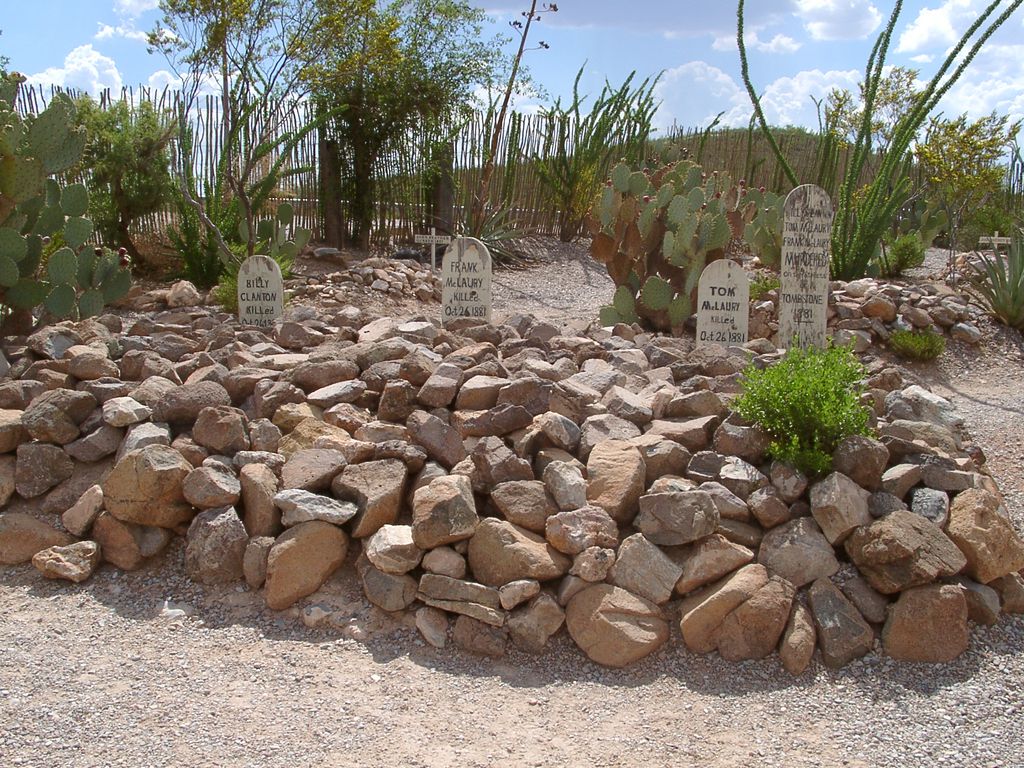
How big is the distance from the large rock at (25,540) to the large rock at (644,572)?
86.5 inches

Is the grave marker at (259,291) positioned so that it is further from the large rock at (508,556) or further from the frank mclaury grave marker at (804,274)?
the large rock at (508,556)

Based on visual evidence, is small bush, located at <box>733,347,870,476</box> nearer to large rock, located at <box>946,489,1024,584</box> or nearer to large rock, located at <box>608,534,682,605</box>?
large rock, located at <box>946,489,1024,584</box>

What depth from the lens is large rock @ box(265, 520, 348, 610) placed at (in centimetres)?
348

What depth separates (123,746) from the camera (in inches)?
106

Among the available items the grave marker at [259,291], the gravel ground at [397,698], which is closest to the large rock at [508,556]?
the gravel ground at [397,698]

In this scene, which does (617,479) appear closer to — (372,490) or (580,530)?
(580,530)

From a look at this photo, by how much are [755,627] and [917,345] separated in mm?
4651

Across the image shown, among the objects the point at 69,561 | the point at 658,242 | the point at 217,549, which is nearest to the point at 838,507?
the point at 217,549

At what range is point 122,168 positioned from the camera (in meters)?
9.70

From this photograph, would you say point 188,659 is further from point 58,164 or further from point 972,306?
point 972,306

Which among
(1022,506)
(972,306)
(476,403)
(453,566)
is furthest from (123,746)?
(972,306)

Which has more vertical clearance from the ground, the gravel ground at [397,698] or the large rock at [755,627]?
the large rock at [755,627]

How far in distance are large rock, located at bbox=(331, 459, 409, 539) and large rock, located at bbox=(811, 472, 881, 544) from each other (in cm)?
153

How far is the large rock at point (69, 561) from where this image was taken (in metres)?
3.68
